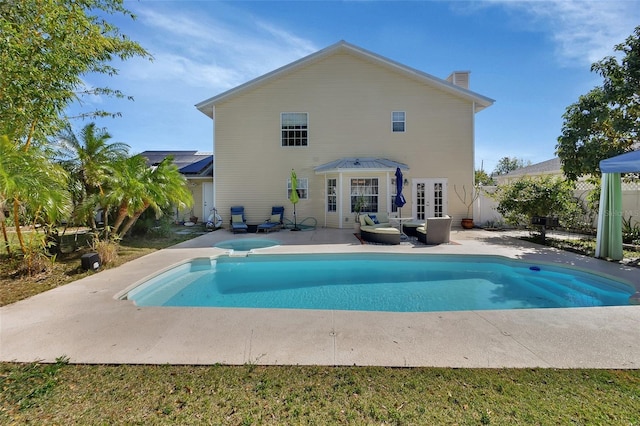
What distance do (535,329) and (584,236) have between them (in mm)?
11222

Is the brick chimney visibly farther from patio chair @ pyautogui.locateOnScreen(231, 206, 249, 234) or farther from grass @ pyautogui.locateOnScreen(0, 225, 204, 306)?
grass @ pyautogui.locateOnScreen(0, 225, 204, 306)

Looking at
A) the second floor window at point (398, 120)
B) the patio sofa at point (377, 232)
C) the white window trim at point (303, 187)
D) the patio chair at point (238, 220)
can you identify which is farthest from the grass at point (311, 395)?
the second floor window at point (398, 120)

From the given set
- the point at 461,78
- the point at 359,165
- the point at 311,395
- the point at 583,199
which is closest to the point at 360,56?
the point at 359,165

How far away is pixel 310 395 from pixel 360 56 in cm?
1644

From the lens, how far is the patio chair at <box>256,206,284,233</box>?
574 inches

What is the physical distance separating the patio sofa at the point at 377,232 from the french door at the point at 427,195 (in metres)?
4.23

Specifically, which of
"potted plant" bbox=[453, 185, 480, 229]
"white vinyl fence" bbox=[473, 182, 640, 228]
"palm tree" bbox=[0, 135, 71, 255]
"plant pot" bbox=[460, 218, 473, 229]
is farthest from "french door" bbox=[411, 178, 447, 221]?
"palm tree" bbox=[0, 135, 71, 255]

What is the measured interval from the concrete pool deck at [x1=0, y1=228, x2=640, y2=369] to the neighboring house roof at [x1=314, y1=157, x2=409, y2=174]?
33.3 ft

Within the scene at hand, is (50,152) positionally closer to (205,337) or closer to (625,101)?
(205,337)

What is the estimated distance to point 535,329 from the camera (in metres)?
4.02

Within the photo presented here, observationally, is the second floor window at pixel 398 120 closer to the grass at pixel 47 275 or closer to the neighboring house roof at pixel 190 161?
the neighboring house roof at pixel 190 161

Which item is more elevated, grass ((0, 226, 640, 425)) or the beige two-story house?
the beige two-story house

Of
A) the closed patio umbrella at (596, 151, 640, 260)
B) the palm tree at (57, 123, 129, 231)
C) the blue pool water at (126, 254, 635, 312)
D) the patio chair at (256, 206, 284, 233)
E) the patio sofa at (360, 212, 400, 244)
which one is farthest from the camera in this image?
the patio chair at (256, 206, 284, 233)

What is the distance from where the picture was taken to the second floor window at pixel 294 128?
52.3ft
